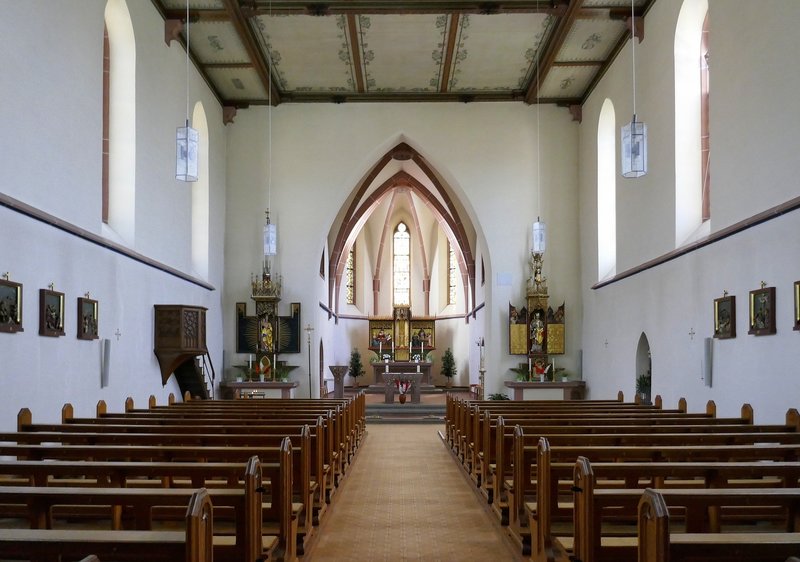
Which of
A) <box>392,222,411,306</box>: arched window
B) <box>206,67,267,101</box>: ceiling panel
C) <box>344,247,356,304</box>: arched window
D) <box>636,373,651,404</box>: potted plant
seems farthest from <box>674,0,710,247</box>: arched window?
<box>392,222,411,306</box>: arched window

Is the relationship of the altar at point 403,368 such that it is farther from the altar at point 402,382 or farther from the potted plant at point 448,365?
the altar at point 402,382

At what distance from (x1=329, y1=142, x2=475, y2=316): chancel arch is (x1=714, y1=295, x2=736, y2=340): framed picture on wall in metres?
13.0

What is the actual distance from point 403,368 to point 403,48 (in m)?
12.6

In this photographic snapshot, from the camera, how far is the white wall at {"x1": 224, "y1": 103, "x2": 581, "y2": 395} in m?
19.4

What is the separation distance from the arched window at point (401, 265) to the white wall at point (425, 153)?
13161 millimetres

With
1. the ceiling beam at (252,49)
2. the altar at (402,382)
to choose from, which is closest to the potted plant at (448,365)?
the altar at (402,382)

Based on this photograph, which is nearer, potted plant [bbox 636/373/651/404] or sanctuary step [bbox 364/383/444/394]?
potted plant [bbox 636/373/651/404]

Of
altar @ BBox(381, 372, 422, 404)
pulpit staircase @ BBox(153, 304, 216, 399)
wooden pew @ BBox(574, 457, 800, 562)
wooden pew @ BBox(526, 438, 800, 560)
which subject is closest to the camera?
wooden pew @ BBox(574, 457, 800, 562)

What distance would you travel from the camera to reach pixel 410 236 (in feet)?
108

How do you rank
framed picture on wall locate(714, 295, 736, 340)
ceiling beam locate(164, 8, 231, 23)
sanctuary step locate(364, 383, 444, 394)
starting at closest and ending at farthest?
Answer: framed picture on wall locate(714, 295, 736, 340)
ceiling beam locate(164, 8, 231, 23)
sanctuary step locate(364, 383, 444, 394)

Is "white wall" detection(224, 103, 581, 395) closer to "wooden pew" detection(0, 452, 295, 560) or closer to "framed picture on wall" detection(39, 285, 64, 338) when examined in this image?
"framed picture on wall" detection(39, 285, 64, 338)

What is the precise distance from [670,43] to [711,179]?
2.92 meters

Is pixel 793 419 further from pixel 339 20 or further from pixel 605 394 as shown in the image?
pixel 339 20

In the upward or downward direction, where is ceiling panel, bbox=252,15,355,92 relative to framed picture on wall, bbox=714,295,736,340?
upward
